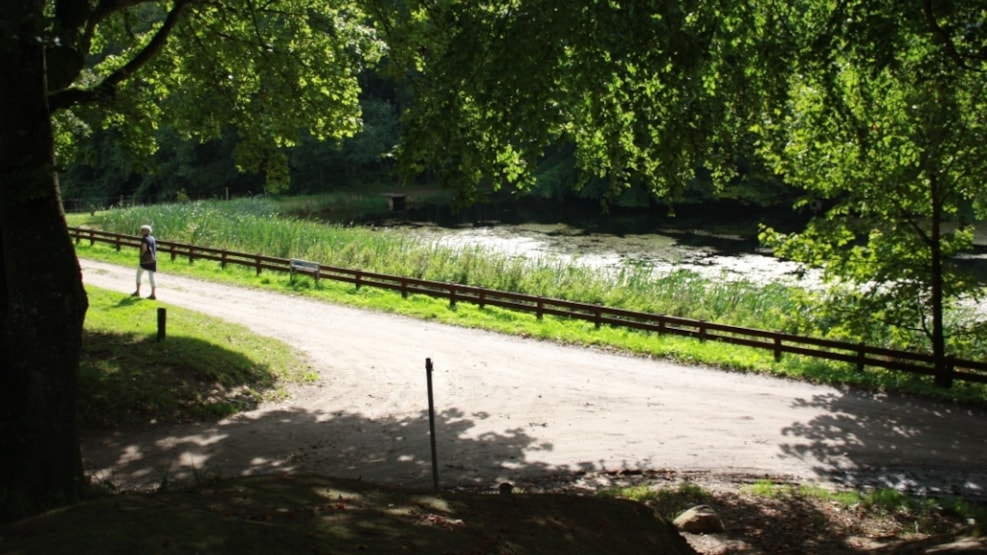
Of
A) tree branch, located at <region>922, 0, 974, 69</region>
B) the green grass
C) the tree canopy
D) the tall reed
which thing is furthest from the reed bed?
the green grass

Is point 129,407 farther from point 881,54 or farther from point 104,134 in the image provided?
point 104,134

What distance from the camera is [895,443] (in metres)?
11.8

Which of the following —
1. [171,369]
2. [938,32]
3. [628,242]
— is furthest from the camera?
[628,242]

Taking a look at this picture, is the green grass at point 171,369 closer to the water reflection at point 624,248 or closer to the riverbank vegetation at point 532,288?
A: the riverbank vegetation at point 532,288

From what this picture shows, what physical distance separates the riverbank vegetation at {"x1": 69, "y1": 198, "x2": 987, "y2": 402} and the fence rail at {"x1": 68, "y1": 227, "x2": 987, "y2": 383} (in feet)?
0.87

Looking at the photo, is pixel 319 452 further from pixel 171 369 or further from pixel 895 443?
pixel 895 443

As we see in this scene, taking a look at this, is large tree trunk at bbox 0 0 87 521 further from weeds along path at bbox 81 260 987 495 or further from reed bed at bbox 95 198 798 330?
reed bed at bbox 95 198 798 330

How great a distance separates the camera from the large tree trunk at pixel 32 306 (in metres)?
7.55

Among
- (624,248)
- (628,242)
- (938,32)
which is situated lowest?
(624,248)

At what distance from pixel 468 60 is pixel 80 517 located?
557cm

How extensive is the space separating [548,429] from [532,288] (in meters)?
13.1

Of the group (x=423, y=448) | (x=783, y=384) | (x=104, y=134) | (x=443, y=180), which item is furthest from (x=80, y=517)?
(x=104, y=134)

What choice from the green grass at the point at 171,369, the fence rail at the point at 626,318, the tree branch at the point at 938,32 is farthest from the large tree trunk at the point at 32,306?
the fence rail at the point at 626,318

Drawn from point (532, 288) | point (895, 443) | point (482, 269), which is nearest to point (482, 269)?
point (482, 269)
